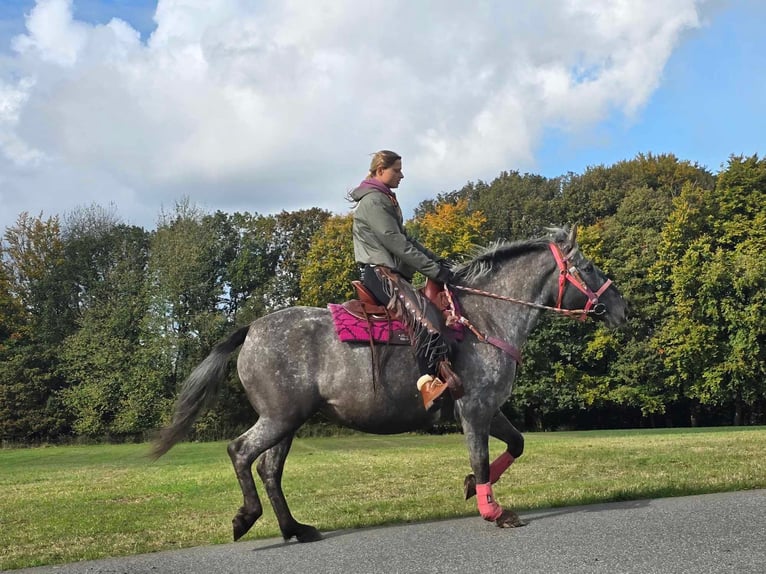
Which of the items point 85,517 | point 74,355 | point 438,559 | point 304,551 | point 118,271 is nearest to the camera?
point 438,559

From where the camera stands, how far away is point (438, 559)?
21.6 ft

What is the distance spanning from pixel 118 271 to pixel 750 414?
48.9 metres

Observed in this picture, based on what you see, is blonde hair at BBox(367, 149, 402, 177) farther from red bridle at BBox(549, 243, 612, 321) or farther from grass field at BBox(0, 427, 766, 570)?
grass field at BBox(0, 427, 766, 570)

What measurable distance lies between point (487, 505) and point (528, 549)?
1382 mm

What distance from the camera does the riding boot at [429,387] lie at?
804 cm

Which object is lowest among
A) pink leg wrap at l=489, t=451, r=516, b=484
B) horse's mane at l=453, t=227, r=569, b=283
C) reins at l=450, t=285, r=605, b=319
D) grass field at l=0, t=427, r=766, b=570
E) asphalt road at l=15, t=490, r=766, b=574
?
grass field at l=0, t=427, r=766, b=570

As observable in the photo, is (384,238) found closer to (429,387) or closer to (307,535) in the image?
(429,387)

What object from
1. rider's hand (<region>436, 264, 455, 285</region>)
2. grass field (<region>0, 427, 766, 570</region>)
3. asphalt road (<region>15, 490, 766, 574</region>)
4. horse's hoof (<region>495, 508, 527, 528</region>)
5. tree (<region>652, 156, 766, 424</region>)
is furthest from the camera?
tree (<region>652, 156, 766, 424</region>)

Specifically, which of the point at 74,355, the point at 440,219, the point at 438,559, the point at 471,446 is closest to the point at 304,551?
the point at 438,559

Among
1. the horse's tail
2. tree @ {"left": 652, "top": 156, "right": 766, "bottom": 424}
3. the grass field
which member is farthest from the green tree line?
the horse's tail

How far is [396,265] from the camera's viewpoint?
28.0 ft

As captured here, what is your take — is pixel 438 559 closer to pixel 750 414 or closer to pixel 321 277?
pixel 321 277

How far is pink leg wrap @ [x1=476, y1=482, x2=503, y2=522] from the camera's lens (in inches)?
318

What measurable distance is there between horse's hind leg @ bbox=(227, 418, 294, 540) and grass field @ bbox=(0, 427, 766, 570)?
810 millimetres
